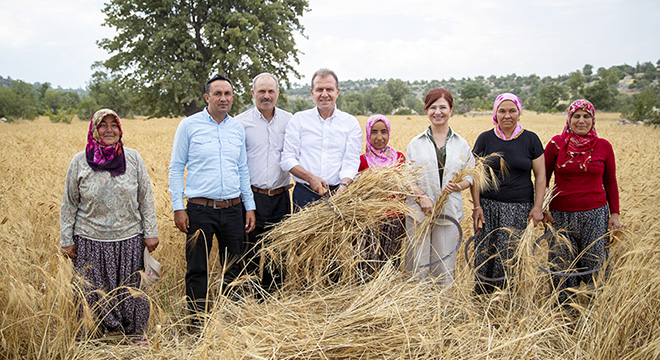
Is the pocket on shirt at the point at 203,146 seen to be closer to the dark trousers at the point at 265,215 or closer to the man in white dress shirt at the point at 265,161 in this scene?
the man in white dress shirt at the point at 265,161

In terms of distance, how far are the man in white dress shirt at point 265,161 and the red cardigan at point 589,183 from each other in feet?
7.27

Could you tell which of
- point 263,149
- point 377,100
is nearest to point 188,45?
point 263,149

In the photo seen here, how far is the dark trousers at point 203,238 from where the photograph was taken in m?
3.05

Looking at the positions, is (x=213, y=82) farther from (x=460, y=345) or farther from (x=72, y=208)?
(x=460, y=345)

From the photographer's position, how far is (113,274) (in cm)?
274

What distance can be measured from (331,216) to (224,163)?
955mm

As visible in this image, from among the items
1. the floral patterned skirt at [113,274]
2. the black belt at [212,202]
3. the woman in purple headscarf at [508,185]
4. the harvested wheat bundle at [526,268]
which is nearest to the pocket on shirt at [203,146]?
the black belt at [212,202]

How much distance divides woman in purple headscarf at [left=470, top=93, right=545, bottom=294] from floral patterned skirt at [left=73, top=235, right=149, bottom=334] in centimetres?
251

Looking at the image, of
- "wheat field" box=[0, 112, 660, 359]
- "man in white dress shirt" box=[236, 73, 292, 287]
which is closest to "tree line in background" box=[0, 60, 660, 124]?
"man in white dress shirt" box=[236, 73, 292, 287]

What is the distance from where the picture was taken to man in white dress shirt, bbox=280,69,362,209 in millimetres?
3193

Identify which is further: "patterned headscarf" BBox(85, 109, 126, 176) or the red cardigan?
the red cardigan

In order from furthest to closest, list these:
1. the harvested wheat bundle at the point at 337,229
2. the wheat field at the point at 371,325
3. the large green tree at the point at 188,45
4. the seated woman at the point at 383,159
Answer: the large green tree at the point at 188,45
the seated woman at the point at 383,159
the harvested wheat bundle at the point at 337,229
the wheat field at the point at 371,325

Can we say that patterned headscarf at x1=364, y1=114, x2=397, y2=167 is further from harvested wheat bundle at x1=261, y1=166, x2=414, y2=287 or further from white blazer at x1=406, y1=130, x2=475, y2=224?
harvested wheat bundle at x1=261, y1=166, x2=414, y2=287

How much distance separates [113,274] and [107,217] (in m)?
0.40
